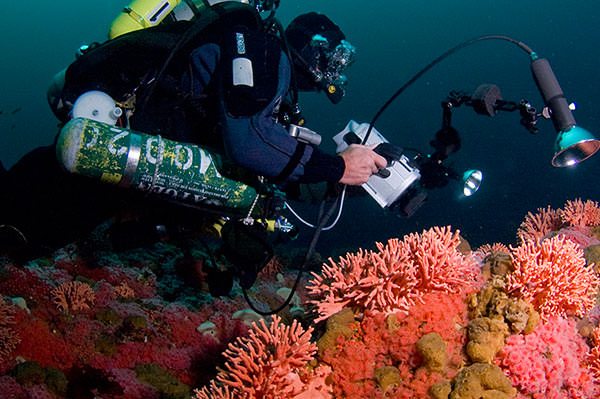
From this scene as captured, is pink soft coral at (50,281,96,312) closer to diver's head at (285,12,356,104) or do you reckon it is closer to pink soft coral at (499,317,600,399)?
diver's head at (285,12,356,104)

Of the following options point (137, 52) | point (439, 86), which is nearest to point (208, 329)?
point (137, 52)

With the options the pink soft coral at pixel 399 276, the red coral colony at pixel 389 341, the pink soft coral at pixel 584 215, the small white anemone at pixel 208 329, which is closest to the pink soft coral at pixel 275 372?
the red coral colony at pixel 389 341

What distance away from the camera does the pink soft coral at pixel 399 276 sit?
112 inches

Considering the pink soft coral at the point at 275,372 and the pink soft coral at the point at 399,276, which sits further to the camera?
the pink soft coral at the point at 399,276

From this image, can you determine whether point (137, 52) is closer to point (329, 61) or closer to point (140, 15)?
point (140, 15)

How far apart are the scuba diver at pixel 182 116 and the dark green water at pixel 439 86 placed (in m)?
3.19

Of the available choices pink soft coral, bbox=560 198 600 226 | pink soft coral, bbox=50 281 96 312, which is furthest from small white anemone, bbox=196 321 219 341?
pink soft coral, bbox=560 198 600 226

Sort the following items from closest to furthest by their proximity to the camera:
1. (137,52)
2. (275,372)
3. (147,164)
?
(275,372) < (147,164) < (137,52)

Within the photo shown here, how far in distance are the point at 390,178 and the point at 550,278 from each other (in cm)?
162

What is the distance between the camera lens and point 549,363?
280 cm

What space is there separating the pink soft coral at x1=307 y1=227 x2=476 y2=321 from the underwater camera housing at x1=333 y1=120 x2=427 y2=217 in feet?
1.84

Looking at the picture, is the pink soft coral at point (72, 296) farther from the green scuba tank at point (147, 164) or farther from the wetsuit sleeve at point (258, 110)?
the wetsuit sleeve at point (258, 110)

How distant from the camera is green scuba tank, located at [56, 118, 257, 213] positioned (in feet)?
8.37

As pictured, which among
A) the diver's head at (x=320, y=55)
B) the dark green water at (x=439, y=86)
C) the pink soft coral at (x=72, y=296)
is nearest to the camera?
the diver's head at (x=320, y=55)
